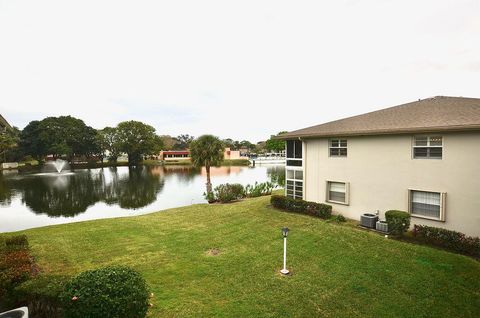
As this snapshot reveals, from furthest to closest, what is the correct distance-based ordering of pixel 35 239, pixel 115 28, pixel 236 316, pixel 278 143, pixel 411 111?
pixel 278 143 < pixel 115 28 < pixel 411 111 < pixel 35 239 < pixel 236 316

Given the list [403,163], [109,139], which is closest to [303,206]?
[403,163]

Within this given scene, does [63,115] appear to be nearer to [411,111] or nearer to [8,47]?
[8,47]

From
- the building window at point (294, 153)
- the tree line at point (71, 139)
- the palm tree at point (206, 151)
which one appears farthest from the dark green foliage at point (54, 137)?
the building window at point (294, 153)

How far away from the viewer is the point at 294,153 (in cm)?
1934

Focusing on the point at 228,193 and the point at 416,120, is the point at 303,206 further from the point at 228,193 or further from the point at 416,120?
the point at 228,193

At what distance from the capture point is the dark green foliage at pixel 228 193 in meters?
24.5

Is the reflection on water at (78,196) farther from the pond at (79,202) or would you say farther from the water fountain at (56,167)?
the water fountain at (56,167)

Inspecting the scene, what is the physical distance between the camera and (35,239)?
46.4 feet

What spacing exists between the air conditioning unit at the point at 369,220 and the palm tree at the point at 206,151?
15365 millimetres

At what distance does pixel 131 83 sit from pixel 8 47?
13.1m

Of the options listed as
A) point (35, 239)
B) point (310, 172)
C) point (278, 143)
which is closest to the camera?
point (35, 239)

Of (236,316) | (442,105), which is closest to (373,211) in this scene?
(442,105)

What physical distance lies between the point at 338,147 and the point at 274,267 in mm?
9480

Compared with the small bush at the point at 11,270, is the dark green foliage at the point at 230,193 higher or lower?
lower
